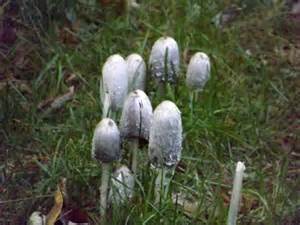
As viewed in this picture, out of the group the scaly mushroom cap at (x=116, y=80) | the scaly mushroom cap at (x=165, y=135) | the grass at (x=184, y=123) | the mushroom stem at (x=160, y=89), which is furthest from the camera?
the mushroom stem at (x=160, y=89)

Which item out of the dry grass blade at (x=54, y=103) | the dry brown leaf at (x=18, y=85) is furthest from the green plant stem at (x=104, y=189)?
the dry brown leaf at (x=18, y=85)

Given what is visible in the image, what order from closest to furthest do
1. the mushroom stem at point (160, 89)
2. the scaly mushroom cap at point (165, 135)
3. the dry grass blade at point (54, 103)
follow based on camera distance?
the scaly mushroom cap at point (165, 135), the mushroom stem at point (160, 89), the dry grass blade at point (54, 103)

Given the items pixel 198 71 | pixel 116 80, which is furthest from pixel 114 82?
pixel 198 71

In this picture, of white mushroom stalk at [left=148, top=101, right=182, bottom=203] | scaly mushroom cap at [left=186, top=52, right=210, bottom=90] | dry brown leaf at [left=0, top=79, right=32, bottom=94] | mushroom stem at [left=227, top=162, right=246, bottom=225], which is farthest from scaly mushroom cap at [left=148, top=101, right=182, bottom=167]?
dry brown leaf at [left=0, top=79, right=32, bottom=94]

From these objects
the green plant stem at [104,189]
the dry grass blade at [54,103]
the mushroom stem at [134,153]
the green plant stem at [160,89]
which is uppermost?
the green plant stem at [160,89]

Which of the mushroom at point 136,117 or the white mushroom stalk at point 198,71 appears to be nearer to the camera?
the mushroom at point 136,117

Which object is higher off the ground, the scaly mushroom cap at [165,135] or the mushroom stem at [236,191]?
the scaly mushroom cap at [165,135]

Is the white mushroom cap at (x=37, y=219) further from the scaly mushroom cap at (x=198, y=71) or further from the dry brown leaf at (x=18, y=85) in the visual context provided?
the dry brown leaf at (x=18, y=85)

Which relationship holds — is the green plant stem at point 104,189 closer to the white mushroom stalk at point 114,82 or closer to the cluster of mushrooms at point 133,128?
the cluster of mushrooms at point 133,128

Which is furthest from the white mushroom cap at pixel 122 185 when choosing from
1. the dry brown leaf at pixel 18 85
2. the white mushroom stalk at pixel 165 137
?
the dry brown leaf at pixel 18 85
